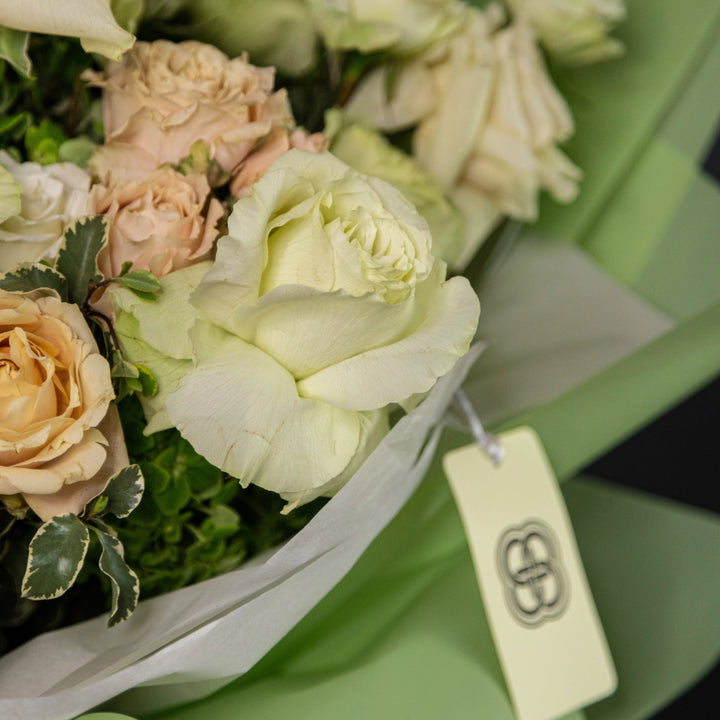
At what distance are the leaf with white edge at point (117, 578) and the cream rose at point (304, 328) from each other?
8 centimetres

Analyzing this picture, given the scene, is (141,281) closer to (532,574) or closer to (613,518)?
(532,574)

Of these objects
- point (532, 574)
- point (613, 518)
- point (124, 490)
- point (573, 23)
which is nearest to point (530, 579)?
point (532, 574)

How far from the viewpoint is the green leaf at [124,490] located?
0.43 meters

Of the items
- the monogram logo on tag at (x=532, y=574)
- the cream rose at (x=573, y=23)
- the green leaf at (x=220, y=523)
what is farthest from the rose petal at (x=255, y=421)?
the cream rose at (x=573, y=23)

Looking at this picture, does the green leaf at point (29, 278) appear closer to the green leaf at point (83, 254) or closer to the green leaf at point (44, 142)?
the green leaf at point (83, 254)

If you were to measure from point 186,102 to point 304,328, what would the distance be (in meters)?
0.19

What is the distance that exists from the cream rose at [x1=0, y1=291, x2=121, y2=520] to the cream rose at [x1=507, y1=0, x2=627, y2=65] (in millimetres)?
437

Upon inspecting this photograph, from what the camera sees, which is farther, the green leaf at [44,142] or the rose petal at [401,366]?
the green leaf at [44,142]

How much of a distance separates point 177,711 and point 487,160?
0.44 m

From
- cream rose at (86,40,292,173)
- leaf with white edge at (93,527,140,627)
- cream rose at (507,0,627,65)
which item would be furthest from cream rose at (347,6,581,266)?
leaf with white edge at (93,527,140,627)

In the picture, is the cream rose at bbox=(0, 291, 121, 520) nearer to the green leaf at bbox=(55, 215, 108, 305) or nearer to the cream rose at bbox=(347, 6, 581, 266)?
the green leaf at bbox=(55, 215, 108, 305)

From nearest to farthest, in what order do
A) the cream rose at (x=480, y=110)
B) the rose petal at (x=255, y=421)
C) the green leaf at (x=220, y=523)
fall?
the rose petal at (x=255, y=421), the green leaf at (x=220, y=523), the cream rose at (x=480, y=110)

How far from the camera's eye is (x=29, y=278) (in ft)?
1.43

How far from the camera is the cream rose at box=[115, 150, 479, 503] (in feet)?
1.34
